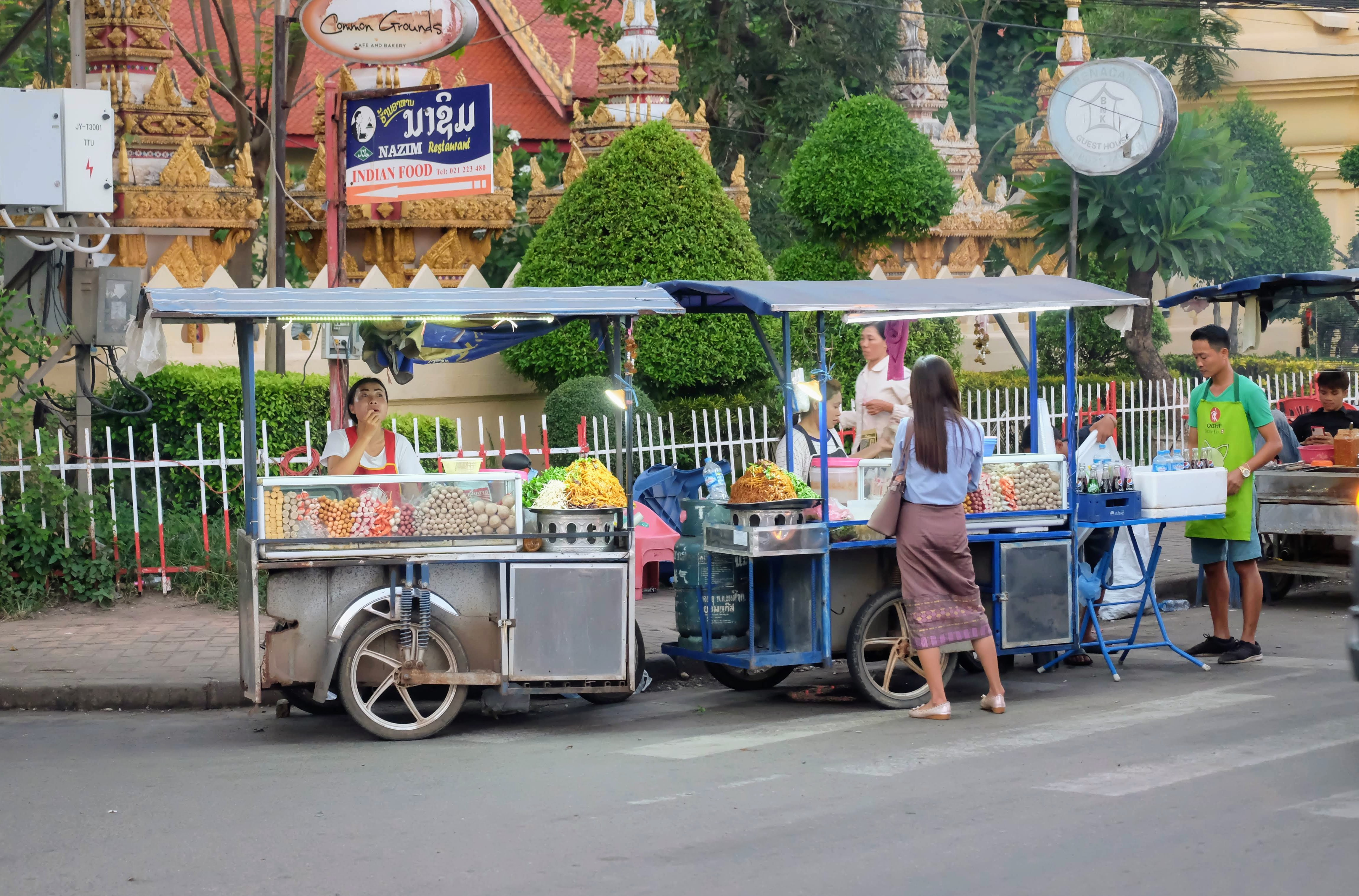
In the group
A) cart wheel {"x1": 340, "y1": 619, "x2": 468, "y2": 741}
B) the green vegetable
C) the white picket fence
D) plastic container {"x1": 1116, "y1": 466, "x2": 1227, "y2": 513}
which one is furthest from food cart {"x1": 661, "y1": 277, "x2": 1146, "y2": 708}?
cart wheel {"x1": 340, "y1": 619, "x2": 468, "y2": 741}

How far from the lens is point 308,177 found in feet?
52.4

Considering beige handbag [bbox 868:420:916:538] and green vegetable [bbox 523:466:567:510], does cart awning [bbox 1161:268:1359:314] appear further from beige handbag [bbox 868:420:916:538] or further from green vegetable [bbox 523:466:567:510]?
green vegetable [bbox 523:466:567:510]

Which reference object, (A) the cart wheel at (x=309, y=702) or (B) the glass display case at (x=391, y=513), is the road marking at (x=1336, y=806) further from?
(A) the cart wheel at (x=309, y=702)

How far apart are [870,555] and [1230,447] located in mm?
2448

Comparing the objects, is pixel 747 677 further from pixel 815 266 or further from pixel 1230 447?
pixel 815 266

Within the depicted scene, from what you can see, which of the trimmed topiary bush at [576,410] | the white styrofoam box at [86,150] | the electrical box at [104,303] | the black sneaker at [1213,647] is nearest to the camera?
the black sneaker at [1213,647]

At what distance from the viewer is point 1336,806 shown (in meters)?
5.64

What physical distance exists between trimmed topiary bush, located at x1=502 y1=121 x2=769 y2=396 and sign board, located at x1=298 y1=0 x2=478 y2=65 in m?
3.83

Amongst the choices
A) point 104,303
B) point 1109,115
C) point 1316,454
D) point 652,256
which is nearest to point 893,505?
point 1316,454

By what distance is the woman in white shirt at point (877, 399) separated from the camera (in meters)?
8.95

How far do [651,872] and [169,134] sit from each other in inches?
458

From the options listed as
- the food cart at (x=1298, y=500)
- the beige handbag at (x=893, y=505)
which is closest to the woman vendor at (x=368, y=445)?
the beige handbag at (x=893, y=505)

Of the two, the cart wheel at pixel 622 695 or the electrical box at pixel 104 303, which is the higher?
the electrical box at pixel 104 303

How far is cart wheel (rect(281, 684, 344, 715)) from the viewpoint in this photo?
24.0 feet
